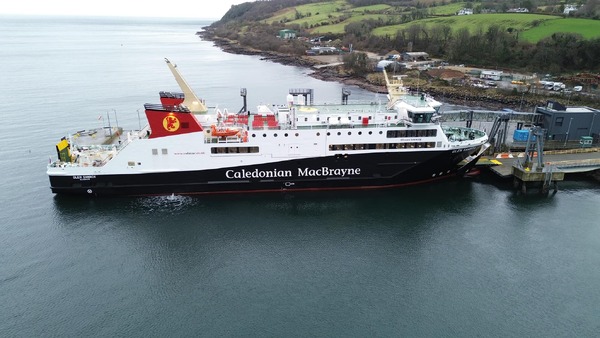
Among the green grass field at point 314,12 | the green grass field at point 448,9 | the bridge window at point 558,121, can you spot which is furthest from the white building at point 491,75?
the green grass field at point 314,12

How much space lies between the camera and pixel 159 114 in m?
25.9

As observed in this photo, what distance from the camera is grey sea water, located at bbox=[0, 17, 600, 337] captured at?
17625mm

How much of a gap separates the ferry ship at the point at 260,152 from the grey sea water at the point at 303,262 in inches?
49.6

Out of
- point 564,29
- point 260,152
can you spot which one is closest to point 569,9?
point 564,29

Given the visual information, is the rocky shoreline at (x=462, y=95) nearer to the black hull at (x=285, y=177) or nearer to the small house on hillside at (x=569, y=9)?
the black hull at (x=285, y=177)

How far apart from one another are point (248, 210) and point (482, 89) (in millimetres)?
47566

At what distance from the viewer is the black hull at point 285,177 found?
89.8 ft

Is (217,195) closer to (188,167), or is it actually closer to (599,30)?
(188,167)

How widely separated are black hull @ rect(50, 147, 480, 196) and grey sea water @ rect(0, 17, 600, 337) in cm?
85

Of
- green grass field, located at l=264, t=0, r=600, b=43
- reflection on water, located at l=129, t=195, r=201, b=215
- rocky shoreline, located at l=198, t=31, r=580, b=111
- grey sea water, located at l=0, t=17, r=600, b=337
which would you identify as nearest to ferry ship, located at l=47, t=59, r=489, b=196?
reflection on water, located at l=129, t=195, r=201, b=215

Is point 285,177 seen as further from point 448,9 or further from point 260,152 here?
point 448,9

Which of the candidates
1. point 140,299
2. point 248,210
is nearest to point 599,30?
point 248,210

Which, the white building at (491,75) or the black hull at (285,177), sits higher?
the white building at (491,75)

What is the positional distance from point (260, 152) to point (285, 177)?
2673 millimetres
